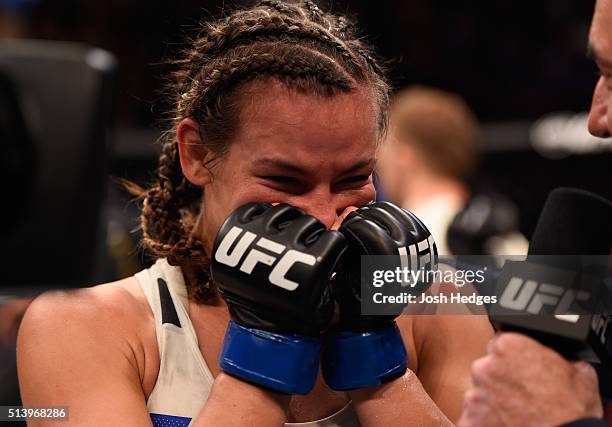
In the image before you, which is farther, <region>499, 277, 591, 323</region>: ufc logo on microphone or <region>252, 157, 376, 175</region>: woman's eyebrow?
<region>252, 157, 376, 175</region>: woman's eyebrow

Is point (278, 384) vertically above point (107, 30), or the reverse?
point (278, 384)

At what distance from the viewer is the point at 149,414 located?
1.08m

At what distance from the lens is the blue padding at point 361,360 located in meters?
1.04

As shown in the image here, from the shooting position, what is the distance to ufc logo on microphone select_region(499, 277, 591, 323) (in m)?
0.92

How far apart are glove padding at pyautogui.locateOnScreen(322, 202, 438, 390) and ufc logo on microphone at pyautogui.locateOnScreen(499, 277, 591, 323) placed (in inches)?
5.5

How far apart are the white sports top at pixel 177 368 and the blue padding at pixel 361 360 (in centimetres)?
11

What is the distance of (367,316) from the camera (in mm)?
1042

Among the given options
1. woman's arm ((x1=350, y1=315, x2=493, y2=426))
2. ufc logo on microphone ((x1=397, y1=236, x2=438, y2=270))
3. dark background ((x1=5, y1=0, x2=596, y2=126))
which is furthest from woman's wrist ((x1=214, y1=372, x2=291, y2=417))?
dark background ((x1=5, y1=0, x2=596, y2=126))

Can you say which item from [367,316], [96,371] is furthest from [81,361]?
[367,316]

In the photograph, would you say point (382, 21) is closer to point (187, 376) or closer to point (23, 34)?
point (23, 34)

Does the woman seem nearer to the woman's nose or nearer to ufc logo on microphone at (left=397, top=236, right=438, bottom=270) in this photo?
the woman's nose

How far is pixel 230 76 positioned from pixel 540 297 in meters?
0.49

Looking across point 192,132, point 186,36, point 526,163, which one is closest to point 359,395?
point 192,132

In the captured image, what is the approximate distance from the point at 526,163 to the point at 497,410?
Answer: 11.6 ft
